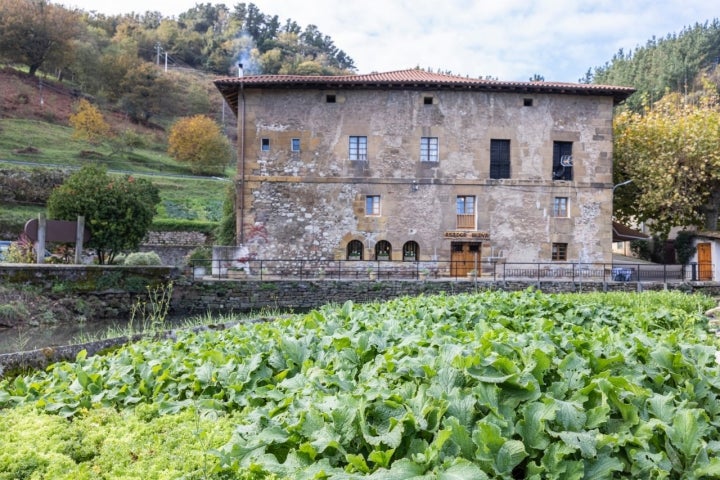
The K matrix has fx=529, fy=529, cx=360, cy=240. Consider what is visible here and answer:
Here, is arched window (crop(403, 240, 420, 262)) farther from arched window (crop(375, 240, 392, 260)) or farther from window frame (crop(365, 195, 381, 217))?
window frame (crop(365, 195, 381, 217))

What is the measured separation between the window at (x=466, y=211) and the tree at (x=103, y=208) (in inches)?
555

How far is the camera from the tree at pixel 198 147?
4925 cm

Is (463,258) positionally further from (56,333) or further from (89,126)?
(89,126)

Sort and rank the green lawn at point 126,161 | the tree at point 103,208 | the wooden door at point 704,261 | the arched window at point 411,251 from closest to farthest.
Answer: the tree at point 103,208 → the arched window at point 411,251 → the wooden door at point 704,261 → the green lawn at point 126,161

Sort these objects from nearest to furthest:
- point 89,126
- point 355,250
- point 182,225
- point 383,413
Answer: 1. point 383,413
2. point 355,250
3. point 182,225
4. point 89,126

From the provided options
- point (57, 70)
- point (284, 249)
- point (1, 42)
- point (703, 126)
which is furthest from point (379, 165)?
point (57, 70)

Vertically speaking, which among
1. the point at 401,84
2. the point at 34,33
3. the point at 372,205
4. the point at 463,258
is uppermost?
the point at 34,33

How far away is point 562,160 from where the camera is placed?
2598cm

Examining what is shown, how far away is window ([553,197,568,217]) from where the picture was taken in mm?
25672

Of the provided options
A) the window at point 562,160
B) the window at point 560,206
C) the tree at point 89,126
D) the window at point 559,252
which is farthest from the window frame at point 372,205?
the tree at point 89,126

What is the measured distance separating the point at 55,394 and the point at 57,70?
71151mm

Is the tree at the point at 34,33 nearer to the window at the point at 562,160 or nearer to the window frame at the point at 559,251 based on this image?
the window at the point at 562,160

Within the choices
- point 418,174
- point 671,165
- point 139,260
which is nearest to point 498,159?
point 418,174

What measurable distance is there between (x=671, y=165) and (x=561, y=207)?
20.4 ft
